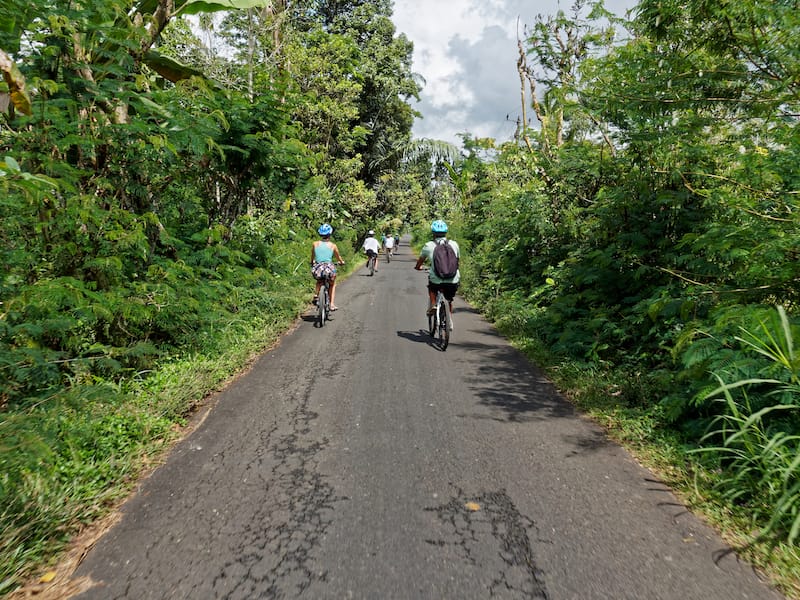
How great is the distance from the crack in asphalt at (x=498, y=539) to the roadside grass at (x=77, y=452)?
2.20 m

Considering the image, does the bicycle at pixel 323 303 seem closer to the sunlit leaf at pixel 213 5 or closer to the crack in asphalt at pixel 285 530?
the sunlit leaf at pixel 213 5

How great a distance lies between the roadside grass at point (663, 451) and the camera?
2.55 metres

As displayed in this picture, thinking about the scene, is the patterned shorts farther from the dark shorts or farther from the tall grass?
the tall grass

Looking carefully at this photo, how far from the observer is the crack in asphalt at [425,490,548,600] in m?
2.43

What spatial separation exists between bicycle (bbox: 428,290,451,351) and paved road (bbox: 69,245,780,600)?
2034mm

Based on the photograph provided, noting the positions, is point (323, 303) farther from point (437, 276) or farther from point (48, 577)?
point (48, 577)

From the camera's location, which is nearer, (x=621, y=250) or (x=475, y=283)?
(x=621, y=250)

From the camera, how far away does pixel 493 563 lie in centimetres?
259

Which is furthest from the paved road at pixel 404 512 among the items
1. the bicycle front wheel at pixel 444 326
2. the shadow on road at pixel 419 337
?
the shadow on road at pixel 419 337

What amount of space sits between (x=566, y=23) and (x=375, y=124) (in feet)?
50.6

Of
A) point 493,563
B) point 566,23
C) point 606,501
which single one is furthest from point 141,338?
point 566,23

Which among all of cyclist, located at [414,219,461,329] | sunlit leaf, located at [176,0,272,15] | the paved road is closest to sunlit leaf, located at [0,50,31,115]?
sunlit leaf, located at [176,0,272,15]

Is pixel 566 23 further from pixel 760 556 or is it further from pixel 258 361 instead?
pixel 760 556

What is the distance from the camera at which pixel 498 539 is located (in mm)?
2795
